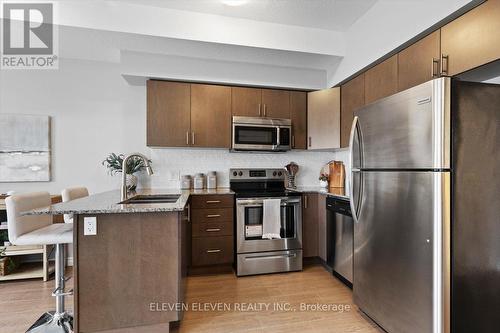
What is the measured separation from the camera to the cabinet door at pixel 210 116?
3.20 metres

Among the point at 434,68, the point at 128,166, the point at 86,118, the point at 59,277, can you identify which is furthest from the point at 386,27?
the point at 86,118

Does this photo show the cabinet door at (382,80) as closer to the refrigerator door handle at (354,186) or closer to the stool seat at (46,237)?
the refrigerator door handle at (354,186)

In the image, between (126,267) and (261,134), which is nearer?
(126,267)

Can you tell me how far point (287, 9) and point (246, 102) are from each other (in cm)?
117

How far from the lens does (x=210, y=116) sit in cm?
324

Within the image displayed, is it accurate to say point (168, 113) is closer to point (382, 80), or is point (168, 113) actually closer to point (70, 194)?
point (70, 194)

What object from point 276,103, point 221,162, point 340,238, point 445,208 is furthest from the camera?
point 221,162

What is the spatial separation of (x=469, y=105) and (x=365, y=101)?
1.31 m

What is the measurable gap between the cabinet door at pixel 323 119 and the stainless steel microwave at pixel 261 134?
345 millimetres

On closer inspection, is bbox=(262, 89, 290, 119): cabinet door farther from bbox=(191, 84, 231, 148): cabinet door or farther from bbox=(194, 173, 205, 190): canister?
bbox=(194, 173, 205, 190): canister

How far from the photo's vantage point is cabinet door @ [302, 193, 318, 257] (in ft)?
10.4

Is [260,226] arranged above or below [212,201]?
→ below

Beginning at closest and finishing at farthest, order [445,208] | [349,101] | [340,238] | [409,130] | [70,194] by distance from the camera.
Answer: [445,208] < [409,130] < [70,194] < [340,238] < [349,101]

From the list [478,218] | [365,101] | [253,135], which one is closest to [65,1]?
[253,135]
